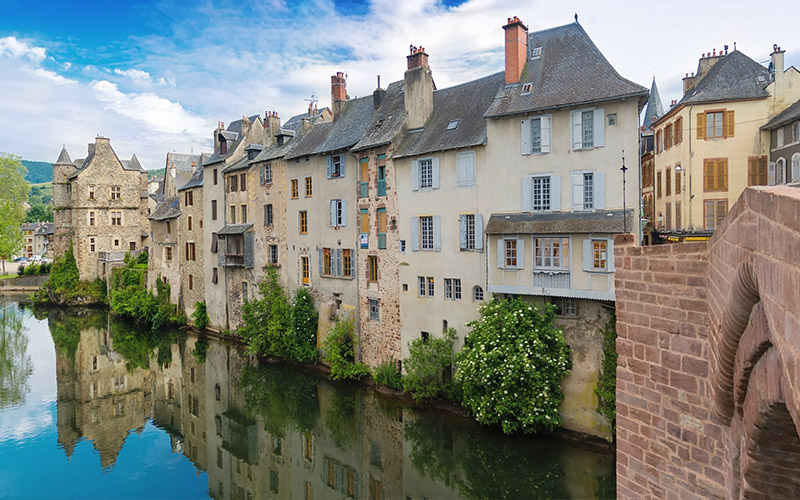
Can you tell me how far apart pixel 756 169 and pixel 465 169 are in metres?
15.1

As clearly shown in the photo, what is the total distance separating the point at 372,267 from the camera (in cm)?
2502

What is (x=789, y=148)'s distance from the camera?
2398cm

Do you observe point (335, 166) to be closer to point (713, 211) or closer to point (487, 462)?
point (487, 462)

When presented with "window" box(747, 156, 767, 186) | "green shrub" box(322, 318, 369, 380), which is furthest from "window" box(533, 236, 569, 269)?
"window" box(747, 156, 767, 186)

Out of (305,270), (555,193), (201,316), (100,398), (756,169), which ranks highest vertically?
(756,169)

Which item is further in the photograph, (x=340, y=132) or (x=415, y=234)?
(x=340, y=132)

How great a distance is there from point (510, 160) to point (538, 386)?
8.08 m

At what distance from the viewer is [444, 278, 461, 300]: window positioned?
21.3 metres

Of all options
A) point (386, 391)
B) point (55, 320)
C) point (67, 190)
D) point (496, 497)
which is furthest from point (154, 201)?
point (496, 497)

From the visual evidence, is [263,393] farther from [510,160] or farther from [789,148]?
[789,148]

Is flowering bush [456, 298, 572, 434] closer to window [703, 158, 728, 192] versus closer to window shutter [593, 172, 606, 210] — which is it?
window shutter [593, 172, 606, 210]

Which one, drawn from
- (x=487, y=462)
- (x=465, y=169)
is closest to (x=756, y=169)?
(x=465, y=169)

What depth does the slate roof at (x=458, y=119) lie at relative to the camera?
21.2 metres

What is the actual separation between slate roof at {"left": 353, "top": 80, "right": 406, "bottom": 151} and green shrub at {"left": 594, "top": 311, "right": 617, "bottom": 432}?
12081 mm
